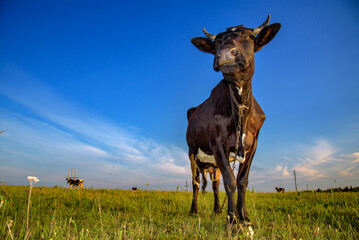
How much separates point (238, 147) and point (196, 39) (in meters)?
2.35

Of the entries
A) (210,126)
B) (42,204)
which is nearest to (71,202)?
(42,204)

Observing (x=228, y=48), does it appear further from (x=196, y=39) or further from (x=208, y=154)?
(x=208, y=154)

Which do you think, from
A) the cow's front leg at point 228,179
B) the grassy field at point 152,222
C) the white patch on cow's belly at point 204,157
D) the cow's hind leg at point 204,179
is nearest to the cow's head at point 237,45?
the cow's front leg at point 228,179

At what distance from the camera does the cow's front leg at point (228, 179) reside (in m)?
4.12

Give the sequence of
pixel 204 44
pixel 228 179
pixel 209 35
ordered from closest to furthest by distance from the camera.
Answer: pixel 228 179 < pixel 209 35 < pixel 204 44

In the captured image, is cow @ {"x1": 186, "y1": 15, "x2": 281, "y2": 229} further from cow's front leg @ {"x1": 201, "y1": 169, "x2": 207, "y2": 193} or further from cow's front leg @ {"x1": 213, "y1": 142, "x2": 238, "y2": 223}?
cow's front leg @ {"x1": 201, "y1": 169, "x2": 207, "y2": 193}

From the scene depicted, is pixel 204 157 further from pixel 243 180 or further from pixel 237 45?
pixel 237 45

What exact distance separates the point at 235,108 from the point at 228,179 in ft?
4.35

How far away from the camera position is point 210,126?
16.9 feet

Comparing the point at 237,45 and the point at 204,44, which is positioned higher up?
the point at 204,44

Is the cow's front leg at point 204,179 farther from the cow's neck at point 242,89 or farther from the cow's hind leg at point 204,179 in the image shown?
the cow's neck at point 242,89

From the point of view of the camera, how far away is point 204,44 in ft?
17.0

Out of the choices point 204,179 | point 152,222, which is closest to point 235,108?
point 152,222

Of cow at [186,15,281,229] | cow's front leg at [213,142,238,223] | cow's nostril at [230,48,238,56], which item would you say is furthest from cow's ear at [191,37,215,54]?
cow's front leg at [213,142,238,223]
